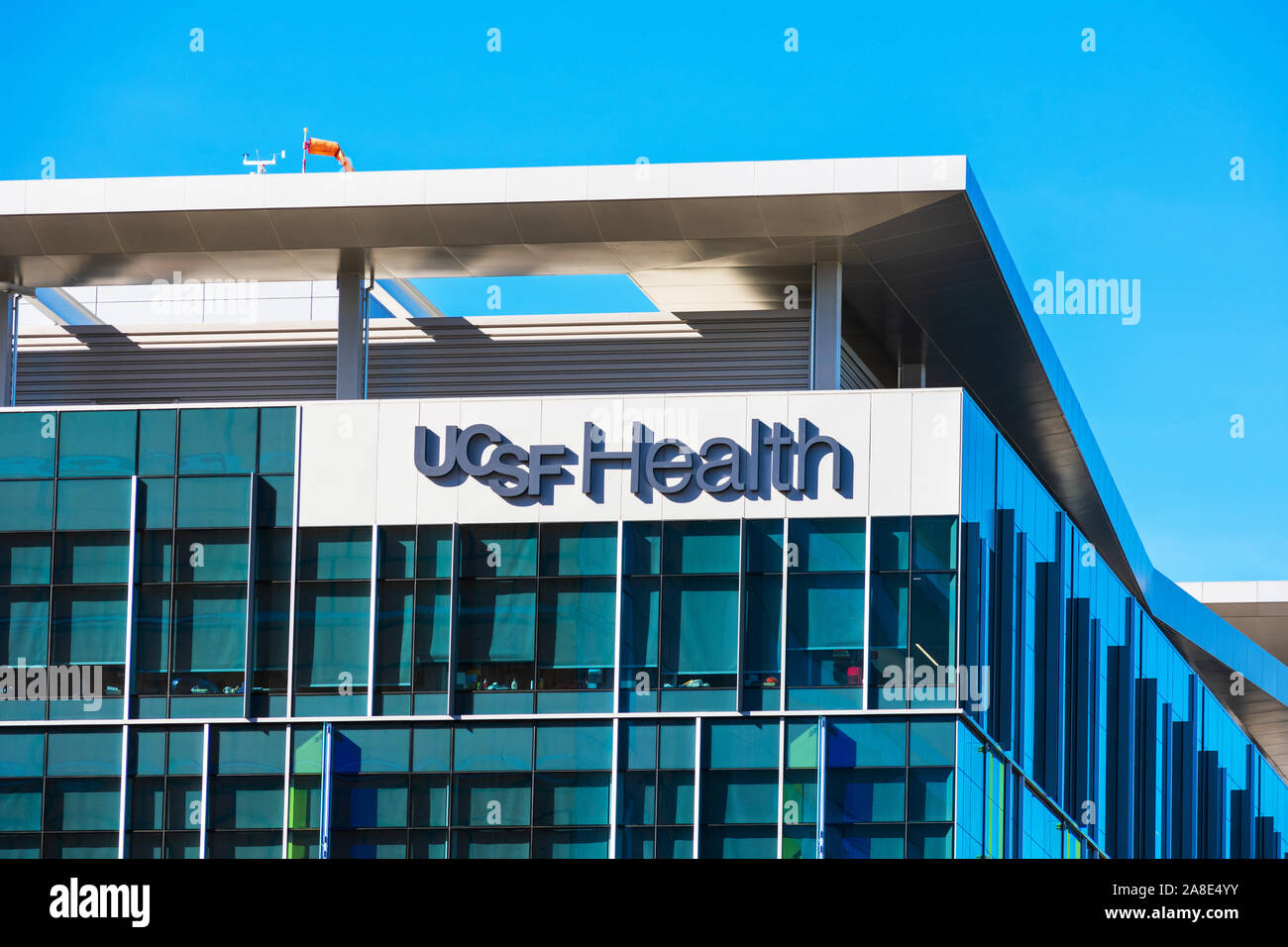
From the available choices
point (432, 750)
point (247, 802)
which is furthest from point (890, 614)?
point (247, 802)

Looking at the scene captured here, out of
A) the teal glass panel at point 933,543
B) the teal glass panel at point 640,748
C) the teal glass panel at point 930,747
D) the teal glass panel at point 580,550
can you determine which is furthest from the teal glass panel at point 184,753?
the teal glass panel at point 933,543

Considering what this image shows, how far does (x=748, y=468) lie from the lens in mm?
35406

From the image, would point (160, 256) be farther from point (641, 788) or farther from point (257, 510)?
point (641, 788)

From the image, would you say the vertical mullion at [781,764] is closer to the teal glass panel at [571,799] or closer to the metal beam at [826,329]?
the teal glass panel at [571,799]

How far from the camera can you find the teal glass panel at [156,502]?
36844 mm

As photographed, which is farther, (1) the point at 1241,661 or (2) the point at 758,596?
(1) the point at 1241,661

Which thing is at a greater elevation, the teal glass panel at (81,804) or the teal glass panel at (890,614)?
the teal glass panel at (890,614)

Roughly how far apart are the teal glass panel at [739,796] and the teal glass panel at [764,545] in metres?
3.74

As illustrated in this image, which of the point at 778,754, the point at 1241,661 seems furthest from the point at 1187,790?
the point at 778,754

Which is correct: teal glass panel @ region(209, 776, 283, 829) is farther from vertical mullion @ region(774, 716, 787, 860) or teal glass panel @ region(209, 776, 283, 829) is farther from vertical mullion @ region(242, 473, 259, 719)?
Result: vertical mullion @ region(774, 716, 787, 860)

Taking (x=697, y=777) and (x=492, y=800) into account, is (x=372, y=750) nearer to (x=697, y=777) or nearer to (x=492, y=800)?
(x=492, y=800)

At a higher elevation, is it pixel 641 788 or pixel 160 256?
pixel 160 256

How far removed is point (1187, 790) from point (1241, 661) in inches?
354
